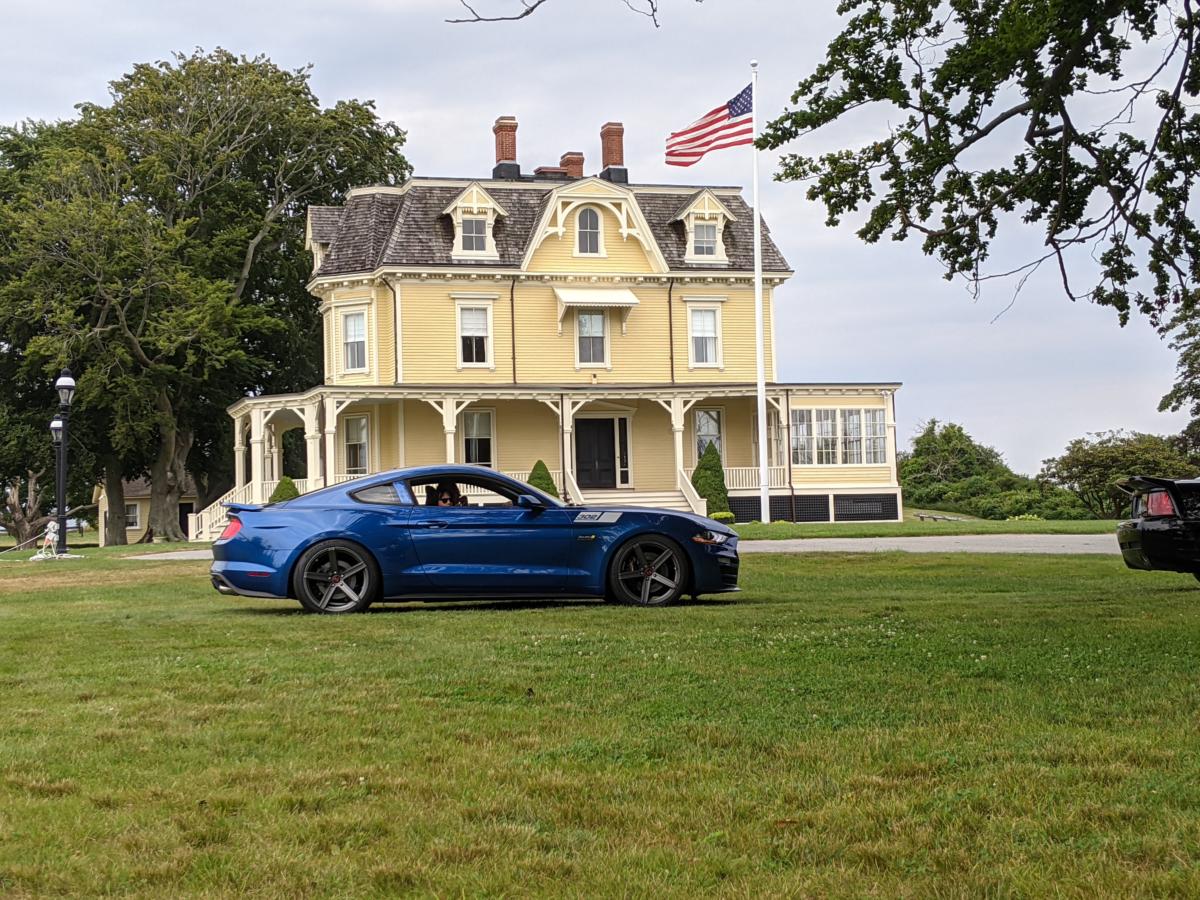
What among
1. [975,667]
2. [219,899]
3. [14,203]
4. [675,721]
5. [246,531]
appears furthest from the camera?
[14,203]

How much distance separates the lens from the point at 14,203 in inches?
1638

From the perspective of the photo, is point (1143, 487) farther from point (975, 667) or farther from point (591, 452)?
point (591, 452)

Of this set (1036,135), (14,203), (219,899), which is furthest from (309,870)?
(14,203)

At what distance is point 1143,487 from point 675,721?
7.44 metres

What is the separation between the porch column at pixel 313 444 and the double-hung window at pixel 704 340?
11.0 metres

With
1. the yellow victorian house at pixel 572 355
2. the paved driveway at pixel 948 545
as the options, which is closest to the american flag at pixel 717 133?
the yellow victorian house at pixel 572 355

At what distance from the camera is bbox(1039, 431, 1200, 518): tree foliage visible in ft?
136

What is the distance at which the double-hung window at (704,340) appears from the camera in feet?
129

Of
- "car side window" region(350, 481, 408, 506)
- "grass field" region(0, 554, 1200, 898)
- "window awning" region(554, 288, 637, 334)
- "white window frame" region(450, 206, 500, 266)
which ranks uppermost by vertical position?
"white window frame" region(450, 206, 500, 266)

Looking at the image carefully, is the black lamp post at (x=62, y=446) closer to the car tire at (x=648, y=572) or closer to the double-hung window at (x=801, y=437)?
the car tire at (x=648, y=572)

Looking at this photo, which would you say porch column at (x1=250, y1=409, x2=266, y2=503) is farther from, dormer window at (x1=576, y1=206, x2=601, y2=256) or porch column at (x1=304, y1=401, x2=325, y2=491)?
dormer window at (x1=576, y1=206, x2=601, y2=256)

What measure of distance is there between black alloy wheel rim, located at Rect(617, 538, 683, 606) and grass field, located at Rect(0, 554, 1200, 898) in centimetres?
227

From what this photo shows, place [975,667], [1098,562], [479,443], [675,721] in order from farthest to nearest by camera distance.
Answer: [479,443]
[1098,562]
[975,667]
[675,721]

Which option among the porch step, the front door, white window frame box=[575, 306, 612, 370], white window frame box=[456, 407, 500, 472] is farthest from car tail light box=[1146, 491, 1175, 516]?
the front door
